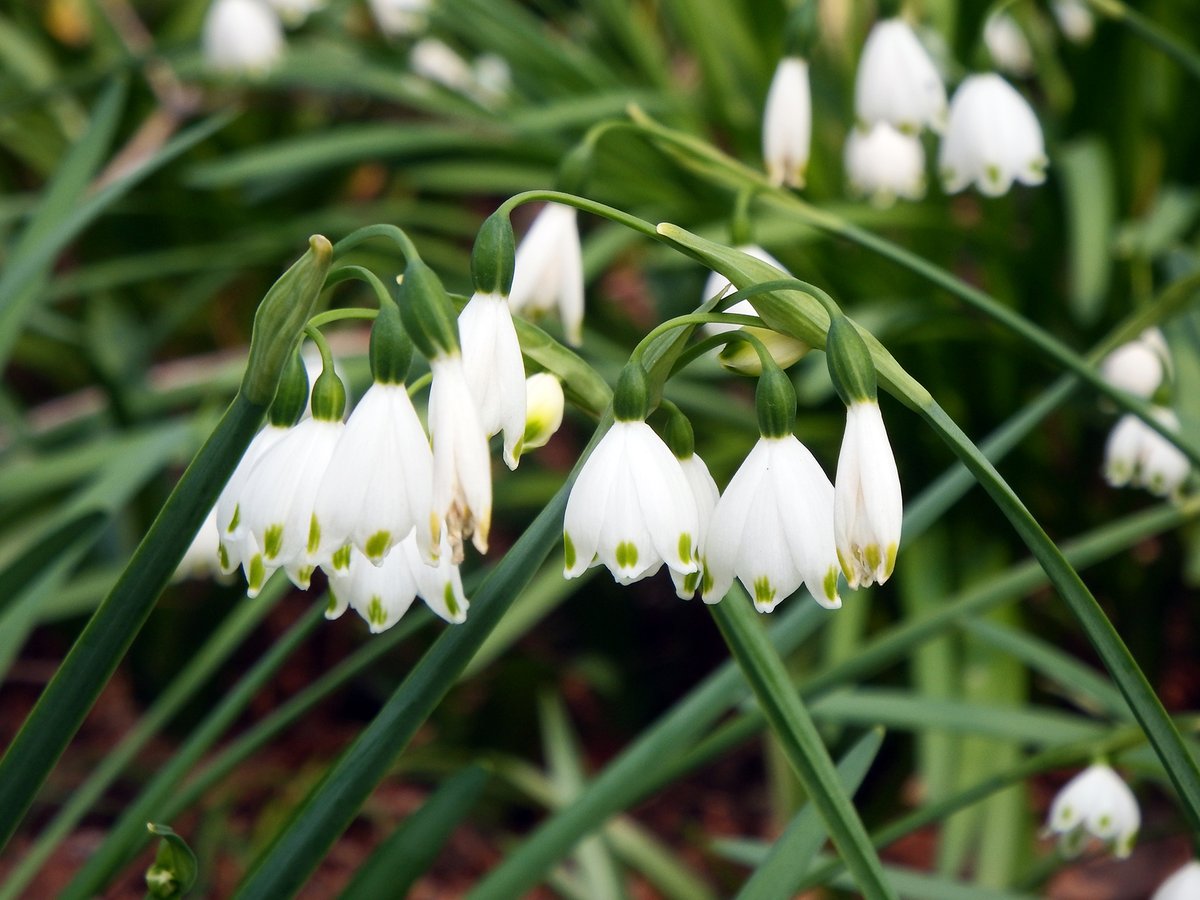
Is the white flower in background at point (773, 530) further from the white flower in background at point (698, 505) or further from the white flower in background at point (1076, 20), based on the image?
the white flower in background at point (1076, 20)

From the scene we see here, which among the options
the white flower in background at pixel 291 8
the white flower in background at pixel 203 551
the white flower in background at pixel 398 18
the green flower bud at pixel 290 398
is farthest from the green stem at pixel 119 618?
the white flower in background at pixel 398 18

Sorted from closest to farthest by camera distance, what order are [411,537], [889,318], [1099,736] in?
[411,537], [1099,736], [889,318]

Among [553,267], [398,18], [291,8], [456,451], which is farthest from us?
[398,18]

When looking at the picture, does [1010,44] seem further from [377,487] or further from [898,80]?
[377,487]

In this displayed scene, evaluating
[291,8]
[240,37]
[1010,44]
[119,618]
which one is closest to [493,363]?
[119,618]

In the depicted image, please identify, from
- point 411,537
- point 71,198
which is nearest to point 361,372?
point 71,198

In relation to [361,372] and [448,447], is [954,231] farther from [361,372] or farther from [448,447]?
[448,447]

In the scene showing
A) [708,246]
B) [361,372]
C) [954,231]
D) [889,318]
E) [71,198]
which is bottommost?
[708,246]
